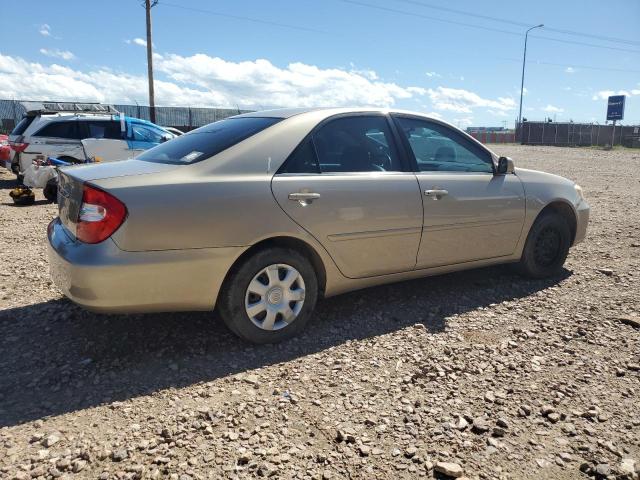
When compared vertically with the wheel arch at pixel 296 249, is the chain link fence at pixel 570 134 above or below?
above

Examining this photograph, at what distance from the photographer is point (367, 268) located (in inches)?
150

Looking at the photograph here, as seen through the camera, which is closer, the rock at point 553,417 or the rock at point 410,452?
the rock at point 410,452

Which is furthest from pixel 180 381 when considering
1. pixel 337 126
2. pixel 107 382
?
Answer: pixel 337 126

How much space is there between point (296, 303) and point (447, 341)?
1084 mm

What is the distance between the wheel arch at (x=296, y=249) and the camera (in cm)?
329

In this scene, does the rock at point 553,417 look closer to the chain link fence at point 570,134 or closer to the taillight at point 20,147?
the taillight at point 20,147

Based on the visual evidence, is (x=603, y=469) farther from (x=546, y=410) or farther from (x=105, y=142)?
(x=105, y=142)

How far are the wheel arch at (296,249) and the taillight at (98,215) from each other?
0.74 meters

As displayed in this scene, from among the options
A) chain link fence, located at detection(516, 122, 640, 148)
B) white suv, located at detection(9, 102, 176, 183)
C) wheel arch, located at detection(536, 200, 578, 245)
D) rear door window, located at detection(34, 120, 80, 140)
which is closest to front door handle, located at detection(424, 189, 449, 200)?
wheel arch, located at detection(536, 200, 578, 245)

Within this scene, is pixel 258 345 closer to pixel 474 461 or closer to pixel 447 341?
pixel 447 341

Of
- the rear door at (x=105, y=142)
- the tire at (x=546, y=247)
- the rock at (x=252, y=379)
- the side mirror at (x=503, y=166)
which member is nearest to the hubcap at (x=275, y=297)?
the rock at (x=252, y=379)

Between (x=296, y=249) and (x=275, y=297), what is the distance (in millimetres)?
353

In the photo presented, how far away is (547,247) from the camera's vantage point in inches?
197

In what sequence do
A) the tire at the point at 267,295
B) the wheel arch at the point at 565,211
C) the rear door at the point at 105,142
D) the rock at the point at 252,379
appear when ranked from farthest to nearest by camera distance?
the rear door at the point at 105,142
the wheel arch at the point at 565,211
the tire at the point at 267,295
the rock at the point at 252,379
